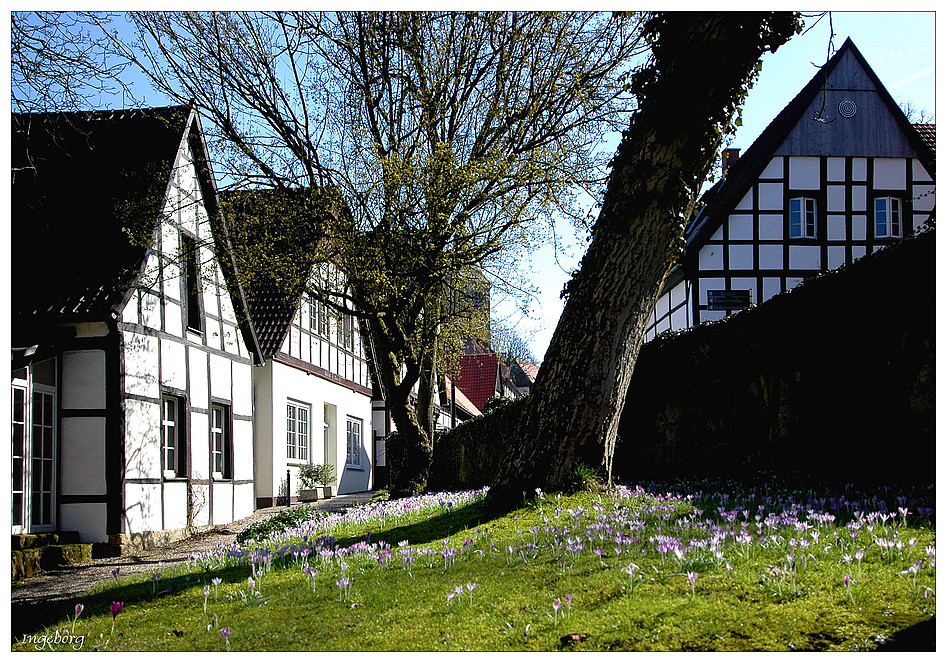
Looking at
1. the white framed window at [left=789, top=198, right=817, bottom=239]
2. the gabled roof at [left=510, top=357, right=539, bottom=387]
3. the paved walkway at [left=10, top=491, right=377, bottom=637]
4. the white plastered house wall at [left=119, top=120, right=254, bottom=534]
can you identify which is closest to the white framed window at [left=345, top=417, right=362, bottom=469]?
the white plastered house wall at [left=119, top=120, right=254, bottom=534]

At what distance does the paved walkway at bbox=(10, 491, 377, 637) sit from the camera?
16.2ft

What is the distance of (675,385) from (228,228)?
26.2 feet

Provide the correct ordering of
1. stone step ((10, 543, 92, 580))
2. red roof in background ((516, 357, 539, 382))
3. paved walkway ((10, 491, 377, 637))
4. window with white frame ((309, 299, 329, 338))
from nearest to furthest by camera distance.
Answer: paved walkway ((10, 491, 377, 637)) < stone step ((10, 543, 92, 580)) < window with white frame ((309, 299, 329, 338)) < red roof in background ((516, 357, 539, 382))

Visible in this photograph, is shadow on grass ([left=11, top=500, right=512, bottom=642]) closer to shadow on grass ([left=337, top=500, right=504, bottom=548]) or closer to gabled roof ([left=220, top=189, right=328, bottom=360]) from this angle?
shadow on grass ([left=337, top=500, right=504, bottom=548])

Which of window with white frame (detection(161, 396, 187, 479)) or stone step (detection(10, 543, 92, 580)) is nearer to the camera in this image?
stone step (detection(10, 543, 92, 580))

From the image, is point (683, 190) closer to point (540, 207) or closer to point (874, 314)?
point (874, 314)

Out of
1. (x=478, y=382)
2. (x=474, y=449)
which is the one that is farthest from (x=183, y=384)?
(x=478, y=382)

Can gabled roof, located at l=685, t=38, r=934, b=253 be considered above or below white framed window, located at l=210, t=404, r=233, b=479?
above

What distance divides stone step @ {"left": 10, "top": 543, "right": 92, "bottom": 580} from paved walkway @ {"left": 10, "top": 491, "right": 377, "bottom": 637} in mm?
148

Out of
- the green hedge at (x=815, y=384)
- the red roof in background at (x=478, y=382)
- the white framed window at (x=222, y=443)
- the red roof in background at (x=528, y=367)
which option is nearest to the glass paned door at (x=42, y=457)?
the white framed window at (x=222, y=443)

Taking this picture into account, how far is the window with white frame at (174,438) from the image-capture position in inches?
555

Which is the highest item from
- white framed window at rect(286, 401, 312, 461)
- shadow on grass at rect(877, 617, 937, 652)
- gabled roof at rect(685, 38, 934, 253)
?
gabled roof at rect(685, 38, 934, 253)

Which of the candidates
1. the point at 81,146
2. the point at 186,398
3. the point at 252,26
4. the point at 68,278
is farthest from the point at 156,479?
the point at 252,26

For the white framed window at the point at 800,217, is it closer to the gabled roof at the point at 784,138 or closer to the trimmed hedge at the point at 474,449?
the gabled roof at the point at 784,138
